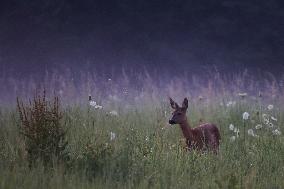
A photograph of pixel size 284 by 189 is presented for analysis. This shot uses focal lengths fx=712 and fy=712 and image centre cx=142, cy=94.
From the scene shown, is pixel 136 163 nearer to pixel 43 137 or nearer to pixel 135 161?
pixel 135 161

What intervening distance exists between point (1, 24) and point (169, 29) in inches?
212

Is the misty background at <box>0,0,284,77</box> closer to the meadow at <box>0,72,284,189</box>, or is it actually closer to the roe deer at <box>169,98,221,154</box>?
the meadow at <box>0,72,284,189</box>

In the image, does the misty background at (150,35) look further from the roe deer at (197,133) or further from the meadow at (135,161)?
the roe deer at (197,133)

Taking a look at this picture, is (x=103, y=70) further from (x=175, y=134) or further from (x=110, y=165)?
(x=110, y=165)

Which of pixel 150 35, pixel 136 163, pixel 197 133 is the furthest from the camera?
pixel 150 35

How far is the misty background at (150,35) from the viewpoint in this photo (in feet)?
71.5

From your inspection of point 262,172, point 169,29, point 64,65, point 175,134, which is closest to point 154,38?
point 169,29

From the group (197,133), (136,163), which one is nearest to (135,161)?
(136,163)

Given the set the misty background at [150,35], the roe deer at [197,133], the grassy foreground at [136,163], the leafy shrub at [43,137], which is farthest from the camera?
the misty background at [150,35]

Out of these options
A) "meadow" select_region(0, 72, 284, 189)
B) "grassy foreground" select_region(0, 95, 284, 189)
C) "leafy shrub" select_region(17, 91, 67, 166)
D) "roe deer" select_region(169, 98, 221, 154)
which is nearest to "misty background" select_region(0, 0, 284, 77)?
"meadow" select_region(0, 72, 284, 189)

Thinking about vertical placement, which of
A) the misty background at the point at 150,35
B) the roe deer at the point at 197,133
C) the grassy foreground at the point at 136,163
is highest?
the misty background at the point at 150,35

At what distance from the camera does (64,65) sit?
20.7 metres

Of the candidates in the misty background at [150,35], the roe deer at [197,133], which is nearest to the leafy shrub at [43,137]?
the roe deer at [197,133]

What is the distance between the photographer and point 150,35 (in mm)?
23031
